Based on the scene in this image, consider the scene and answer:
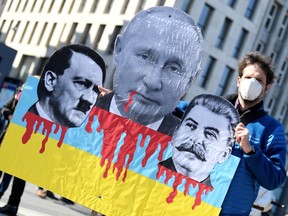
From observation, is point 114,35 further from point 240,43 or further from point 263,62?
point 263,62

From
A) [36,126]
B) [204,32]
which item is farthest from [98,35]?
[36,126]

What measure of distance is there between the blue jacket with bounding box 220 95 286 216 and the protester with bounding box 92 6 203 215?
582 mm

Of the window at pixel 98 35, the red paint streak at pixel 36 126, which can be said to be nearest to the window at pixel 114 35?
the window at pixel 98 35

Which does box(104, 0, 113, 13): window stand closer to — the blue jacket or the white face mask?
the blue jacket

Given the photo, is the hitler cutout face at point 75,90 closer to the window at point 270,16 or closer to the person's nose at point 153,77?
the person's nose at point 153,77

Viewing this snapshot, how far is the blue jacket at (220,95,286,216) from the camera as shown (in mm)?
4434

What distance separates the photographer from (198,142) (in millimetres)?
5023

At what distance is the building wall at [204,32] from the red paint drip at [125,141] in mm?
29217

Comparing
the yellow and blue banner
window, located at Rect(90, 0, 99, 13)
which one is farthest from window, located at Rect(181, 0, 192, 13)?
the yellow and blue banner

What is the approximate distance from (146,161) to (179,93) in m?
0.56

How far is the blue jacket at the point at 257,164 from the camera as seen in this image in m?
4.43

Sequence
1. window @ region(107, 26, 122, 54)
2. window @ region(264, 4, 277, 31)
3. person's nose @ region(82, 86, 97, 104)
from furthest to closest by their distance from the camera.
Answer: window @ region(264, 4, 277, 31) < window @ region(107, 26, 122, 54) < person's nose @ region(82, 86, 97, 104)

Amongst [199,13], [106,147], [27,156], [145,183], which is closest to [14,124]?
[27,156]

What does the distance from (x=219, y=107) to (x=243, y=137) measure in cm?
53
